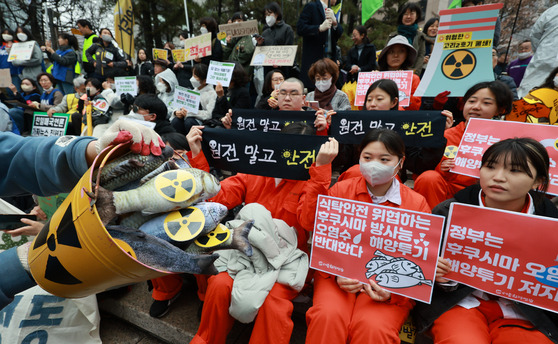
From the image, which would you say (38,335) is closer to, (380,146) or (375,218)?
(375,218)

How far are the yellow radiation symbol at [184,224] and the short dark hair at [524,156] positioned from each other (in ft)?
6.04

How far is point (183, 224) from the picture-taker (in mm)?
1019

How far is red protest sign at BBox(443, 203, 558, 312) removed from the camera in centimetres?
146

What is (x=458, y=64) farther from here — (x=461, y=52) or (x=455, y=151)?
(x=455, y=151)

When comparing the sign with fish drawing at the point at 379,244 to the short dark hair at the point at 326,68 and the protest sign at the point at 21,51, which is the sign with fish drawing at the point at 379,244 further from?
the protest sign at the point at 21,51

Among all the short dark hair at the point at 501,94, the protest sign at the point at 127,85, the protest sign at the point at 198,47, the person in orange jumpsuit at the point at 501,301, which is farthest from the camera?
the protest sign at the point at 127,85

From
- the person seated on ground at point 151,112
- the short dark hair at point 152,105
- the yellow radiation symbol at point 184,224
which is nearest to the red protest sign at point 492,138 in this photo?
the yellow radiation symbol at point 184,224

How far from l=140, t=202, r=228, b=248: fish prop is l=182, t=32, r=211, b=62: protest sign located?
6.31m

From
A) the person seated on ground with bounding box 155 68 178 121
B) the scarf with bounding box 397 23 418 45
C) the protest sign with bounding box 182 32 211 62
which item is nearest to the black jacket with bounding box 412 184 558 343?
the scarf with bounding box 397 23 418 45

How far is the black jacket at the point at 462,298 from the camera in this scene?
1.55m

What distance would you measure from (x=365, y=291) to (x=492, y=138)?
1760mm

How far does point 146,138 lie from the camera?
1162 millimetres

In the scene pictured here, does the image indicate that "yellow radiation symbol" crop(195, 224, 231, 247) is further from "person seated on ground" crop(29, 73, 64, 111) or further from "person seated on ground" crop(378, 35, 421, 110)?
"person seated on ground" crop(29, 73, 64, 111)

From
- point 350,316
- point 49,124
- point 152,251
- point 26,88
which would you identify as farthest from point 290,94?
point 26,88
